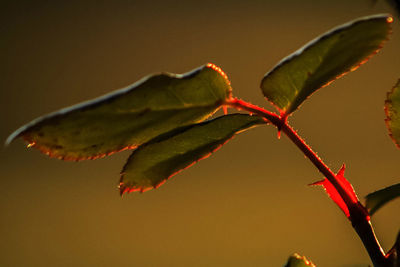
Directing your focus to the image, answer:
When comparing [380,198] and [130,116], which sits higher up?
[130,116]

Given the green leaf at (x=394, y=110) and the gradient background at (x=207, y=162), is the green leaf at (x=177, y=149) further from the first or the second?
the gradient background at (x=207, y=162)

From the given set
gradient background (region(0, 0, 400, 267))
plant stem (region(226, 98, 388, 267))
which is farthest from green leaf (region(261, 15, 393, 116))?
gradient background (region(0, 0, 400, 267))

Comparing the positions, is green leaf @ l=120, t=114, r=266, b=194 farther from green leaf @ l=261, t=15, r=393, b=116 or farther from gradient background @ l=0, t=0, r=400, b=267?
gradient background @ l=0, t=0, r=400, b=267

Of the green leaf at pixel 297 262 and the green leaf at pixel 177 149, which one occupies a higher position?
the green leaf at pixel 177 149

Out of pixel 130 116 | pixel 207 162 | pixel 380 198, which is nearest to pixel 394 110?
pixel 380 198

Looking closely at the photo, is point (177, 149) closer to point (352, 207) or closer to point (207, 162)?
point (352, 207)

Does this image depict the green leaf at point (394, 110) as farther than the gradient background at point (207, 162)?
No

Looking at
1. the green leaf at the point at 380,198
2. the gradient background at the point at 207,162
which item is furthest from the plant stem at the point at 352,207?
the gradient background at the point at 207,162
